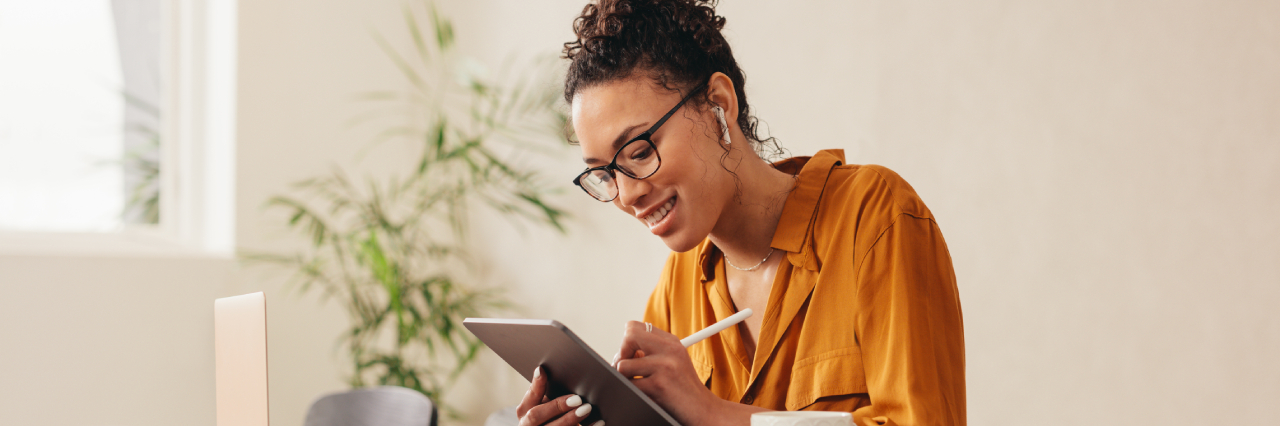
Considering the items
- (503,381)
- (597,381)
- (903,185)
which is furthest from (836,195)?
(503,381)

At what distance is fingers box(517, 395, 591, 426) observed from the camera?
0.99 meters

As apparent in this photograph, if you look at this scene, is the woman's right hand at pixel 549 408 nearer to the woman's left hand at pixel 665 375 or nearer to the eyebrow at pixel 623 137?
the woman's left hand at pixel 665 375

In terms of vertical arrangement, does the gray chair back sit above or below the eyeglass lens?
below

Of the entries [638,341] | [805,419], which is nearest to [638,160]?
[638,341]

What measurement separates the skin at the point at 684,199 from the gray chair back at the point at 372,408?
0.89m

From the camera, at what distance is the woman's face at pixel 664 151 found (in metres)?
1.10

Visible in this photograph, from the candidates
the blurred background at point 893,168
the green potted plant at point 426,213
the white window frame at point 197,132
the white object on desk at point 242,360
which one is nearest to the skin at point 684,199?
the white object on desk at point 242,360

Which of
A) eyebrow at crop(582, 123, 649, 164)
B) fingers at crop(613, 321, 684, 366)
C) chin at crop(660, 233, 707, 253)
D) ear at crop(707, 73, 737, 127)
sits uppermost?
ear at crop(707, 73, 737, 127)

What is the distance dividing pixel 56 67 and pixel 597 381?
2.82m

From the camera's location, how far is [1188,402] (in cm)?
150

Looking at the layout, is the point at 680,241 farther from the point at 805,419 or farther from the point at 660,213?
the point at 805,419

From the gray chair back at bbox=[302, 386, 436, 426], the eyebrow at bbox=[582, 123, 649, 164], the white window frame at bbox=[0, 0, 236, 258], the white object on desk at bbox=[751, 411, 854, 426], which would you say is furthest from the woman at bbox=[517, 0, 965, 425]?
the white window frame at bbox=[0, 0, 236, 258]

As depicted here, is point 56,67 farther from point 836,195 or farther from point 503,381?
point 836,195

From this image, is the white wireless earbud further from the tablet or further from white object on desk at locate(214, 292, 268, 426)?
white object on desk at locate(214, 292, 268, 426)
